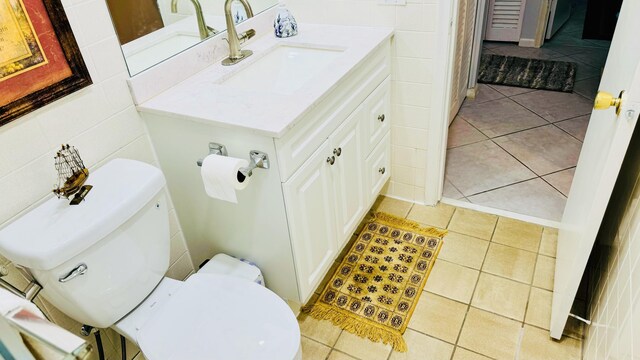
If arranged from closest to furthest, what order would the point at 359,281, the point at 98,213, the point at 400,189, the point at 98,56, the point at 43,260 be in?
the point at 43,260, the point at 98,213, the point at 98,56, the point at 359,281, the point at 400,189

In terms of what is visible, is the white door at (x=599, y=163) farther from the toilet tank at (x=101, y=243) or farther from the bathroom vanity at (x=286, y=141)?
the toilet tank at (x=101, y=243)

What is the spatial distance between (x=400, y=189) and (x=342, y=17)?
911mm

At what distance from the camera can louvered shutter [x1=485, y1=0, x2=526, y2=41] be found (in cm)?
401

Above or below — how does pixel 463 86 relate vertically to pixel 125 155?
below

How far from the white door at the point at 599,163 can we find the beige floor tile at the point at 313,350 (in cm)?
81

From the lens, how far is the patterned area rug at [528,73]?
11.2 feet

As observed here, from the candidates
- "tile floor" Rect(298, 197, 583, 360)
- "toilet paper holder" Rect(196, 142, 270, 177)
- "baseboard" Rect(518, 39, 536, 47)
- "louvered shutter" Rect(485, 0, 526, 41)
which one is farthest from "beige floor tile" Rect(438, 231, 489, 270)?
"baseboard" Rect(518, 39, 536, 47)

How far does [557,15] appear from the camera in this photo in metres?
4.48

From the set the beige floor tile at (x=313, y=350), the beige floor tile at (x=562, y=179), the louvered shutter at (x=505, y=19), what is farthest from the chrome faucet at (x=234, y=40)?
the louvered shutter at (x=505, y=19)

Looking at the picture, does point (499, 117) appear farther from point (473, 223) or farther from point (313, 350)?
point (313, 350)

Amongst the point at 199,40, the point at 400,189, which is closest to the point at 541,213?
the point at 400,189

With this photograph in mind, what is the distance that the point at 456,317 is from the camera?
1.78 m

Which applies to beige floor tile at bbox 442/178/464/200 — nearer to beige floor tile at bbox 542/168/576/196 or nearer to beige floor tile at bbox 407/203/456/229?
beige floor tile at bbox 407/203/456/229

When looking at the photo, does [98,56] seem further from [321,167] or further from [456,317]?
[456,317]
